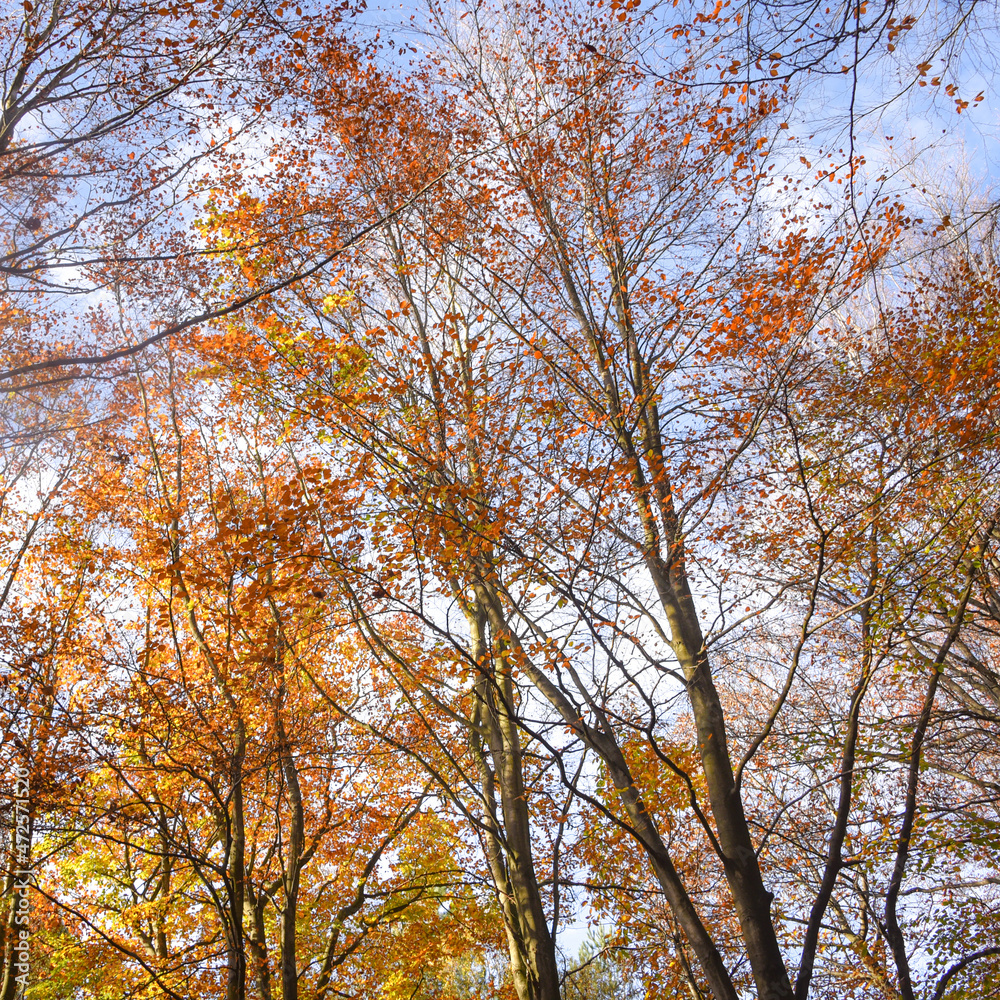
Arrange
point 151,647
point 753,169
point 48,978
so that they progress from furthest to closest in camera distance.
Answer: point 48,978
point 151,647
point 753,169

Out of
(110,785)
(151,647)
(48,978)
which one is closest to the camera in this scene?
(151,647)

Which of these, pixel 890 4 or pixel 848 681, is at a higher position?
pixel 890 4

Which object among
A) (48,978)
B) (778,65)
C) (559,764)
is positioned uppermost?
(778,65)

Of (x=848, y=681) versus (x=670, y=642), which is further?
(x=848, y=681)

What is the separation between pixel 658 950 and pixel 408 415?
1271 cm

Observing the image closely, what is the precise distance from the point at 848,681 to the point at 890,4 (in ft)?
38.3

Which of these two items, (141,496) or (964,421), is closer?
(964,421)

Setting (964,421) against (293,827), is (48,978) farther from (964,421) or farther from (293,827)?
(964,421)

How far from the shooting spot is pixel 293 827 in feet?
24.4

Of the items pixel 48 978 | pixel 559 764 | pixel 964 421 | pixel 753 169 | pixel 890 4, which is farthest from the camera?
pixel 48 978

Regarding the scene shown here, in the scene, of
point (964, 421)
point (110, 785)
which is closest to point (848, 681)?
point (964, 421)

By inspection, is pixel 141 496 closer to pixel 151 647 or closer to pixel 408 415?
pixel 151 647

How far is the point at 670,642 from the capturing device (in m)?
5.64

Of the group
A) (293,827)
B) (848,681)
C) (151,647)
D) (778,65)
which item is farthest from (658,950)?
(778,65)
